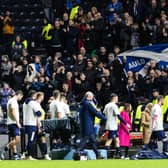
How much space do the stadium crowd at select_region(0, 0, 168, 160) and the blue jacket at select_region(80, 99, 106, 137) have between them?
3152mm

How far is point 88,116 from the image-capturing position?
959 inches

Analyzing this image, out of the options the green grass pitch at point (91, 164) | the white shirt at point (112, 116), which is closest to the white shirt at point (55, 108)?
the white shirt at point (112, 116)

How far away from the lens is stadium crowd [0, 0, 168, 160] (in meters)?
29.1

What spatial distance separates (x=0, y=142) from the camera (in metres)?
27.6

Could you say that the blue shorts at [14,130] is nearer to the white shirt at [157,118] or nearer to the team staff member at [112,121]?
the team staff member at [112,121]

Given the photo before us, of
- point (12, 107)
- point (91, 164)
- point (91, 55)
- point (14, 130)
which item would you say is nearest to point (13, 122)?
point (14, 130)

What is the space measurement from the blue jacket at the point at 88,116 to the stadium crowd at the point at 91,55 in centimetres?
315

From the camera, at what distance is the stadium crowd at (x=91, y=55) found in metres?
29.1

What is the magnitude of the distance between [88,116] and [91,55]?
7.49m

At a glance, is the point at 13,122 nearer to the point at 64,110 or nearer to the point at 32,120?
the point at 32,120

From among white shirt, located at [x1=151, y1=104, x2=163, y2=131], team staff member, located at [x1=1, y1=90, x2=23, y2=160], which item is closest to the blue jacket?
white shirt, located at [x1=151, y1=104, x2=163, y2=131]

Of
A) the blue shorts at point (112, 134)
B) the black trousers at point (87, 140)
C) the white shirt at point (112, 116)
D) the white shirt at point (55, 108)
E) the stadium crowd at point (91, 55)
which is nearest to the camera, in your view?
the black trousers at point (87, 140)

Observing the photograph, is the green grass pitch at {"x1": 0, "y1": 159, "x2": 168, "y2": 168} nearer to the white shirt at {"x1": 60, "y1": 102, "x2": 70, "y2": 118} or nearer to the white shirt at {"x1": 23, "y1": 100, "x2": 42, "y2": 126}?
the white shirt at {"x1": 23, "y1": 100, "x2": 42, "y2": 126}

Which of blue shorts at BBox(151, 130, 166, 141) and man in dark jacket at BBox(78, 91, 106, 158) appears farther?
blue shorts at BBox(151, 130, 166, 141)
